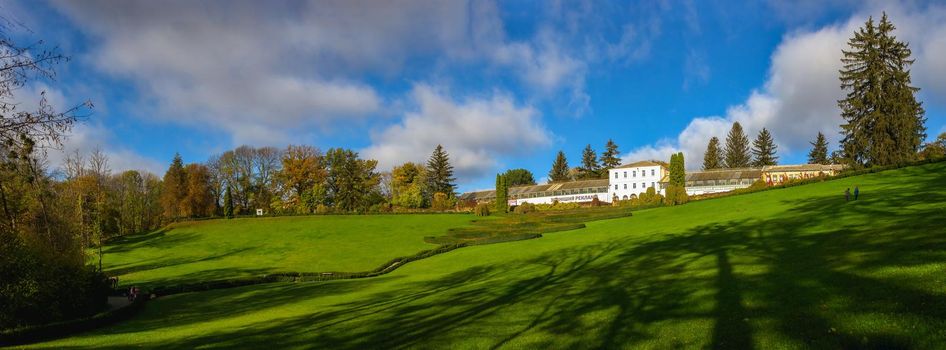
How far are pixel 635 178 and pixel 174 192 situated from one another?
272ft

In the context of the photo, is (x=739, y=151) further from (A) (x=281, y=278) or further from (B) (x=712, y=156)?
(A) (x=281, y=278)

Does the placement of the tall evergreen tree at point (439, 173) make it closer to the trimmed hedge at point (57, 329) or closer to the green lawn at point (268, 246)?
the green lawn at point (268, 246)

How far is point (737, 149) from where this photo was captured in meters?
102

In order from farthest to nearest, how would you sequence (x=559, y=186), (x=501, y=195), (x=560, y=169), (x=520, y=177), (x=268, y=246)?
(x=520, y=177) → (x=560, y=169) → (x=559, y=186) → (x=501, y=195) → (x=268, y=246)

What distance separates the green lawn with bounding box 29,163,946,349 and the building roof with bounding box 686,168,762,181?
57448 millimetres

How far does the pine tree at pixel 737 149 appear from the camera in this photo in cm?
10156

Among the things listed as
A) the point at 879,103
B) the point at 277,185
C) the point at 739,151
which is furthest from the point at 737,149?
the point at 277,185

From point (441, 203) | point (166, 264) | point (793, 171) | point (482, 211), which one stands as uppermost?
point (793, 171)

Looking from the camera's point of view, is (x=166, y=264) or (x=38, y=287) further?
(x=166, y=264)

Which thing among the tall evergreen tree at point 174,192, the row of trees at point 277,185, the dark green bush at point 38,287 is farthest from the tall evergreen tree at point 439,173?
the dark green bush at point 38,287

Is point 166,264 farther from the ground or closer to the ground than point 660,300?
closer to the ground

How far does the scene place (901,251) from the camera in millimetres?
11281

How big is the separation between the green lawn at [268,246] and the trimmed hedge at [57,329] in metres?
16.9

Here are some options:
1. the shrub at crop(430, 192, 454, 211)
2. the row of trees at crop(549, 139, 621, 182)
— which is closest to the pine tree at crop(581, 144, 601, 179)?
the row of trees at crop(549, 139, 621, 182)
